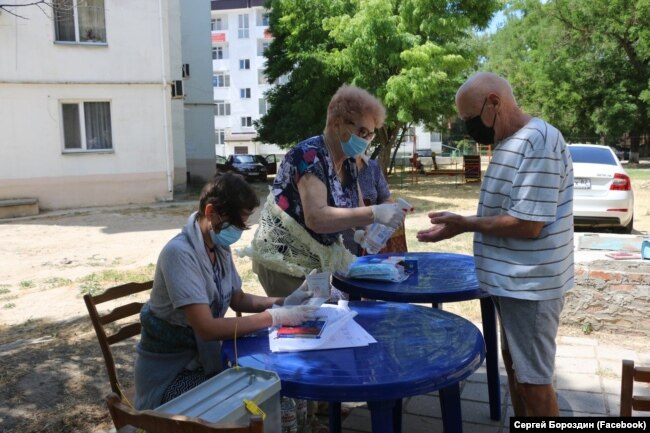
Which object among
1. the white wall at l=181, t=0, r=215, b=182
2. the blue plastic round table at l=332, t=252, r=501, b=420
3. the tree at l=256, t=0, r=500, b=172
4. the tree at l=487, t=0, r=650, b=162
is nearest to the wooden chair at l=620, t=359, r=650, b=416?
the blue plastic round table at l=332, t=252, r=501, b=420

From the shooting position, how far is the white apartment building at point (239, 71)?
46.7 meters

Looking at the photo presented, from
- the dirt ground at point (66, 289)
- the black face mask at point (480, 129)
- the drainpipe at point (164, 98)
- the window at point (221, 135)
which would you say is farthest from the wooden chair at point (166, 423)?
the window at point (221, 135)

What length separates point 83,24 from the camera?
1428 centimetres

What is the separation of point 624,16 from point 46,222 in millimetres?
26673

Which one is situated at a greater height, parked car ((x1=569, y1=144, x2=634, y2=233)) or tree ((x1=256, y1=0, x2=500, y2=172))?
tree ((x1=256, y1=0, x2=500, y2=172))

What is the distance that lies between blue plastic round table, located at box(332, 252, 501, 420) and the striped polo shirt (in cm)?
38

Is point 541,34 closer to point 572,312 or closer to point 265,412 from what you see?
point 572,312

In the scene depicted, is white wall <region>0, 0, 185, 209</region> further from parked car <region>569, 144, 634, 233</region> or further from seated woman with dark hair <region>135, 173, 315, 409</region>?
seated woman with dark hair <region>135, 173, 315, 409</region>

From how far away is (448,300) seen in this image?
2721mm

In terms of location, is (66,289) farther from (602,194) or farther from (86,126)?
(86,126)

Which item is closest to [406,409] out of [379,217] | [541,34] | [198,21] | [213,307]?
[379,217]

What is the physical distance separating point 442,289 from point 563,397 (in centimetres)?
134

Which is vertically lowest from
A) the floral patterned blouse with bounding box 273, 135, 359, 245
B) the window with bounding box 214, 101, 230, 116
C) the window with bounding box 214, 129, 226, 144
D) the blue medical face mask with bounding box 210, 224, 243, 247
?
the blue medical face mask with bounding box 210, 224, 243, 247

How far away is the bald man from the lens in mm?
2229
